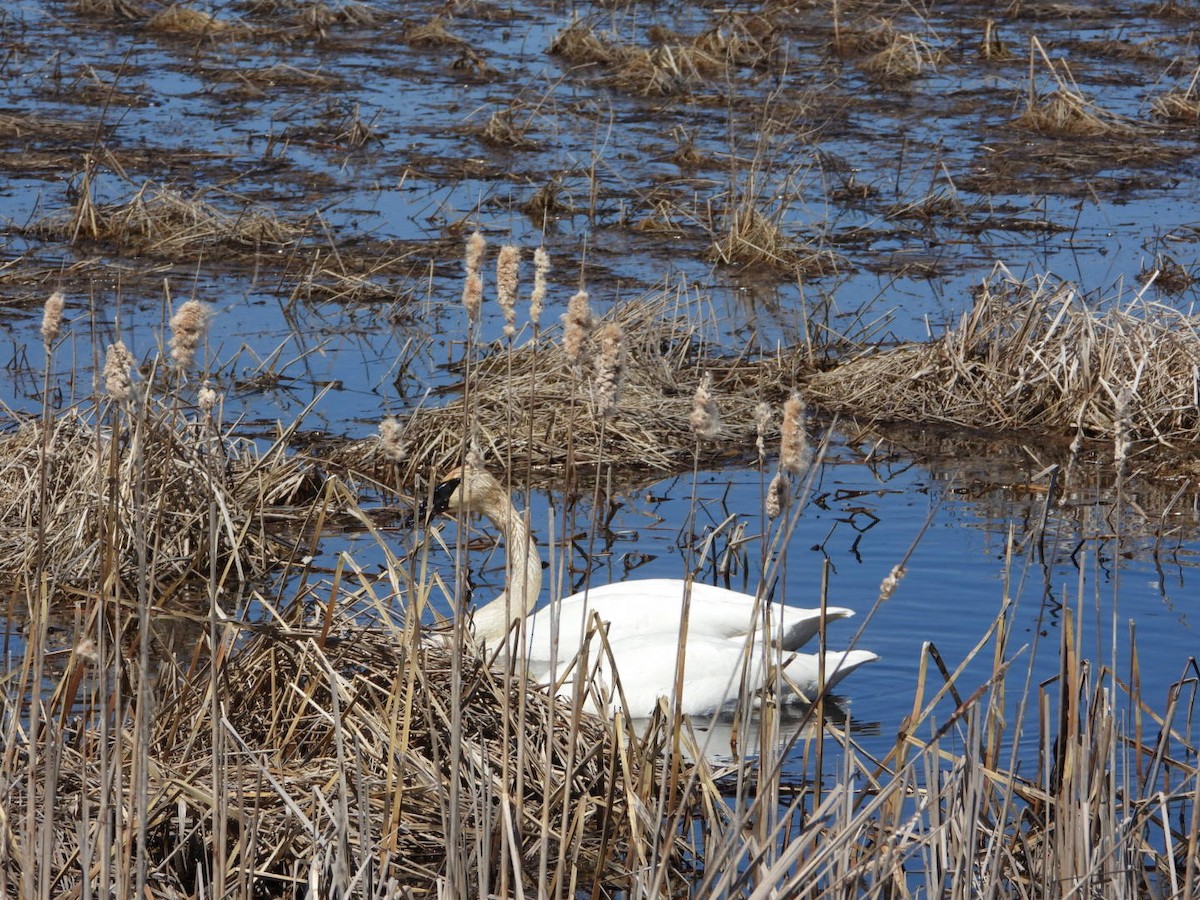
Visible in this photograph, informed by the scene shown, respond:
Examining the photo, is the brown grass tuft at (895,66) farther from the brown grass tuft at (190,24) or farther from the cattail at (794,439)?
the cattail at (794,439)

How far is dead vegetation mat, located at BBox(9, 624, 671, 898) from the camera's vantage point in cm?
379

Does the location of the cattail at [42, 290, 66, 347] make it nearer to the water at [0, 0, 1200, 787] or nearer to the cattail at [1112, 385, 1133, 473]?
the water at [0, 0, 1200, 787]

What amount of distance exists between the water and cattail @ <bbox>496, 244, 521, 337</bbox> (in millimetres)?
1298

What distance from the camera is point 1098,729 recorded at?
11.3 feet

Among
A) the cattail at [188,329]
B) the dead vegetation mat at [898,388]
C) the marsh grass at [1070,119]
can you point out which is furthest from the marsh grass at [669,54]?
the cattail at [188,329]

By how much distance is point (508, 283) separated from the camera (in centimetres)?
314

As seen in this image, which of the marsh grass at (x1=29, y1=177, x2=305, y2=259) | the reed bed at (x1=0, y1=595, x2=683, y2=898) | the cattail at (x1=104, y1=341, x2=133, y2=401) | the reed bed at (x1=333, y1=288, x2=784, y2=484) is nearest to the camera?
the cattail at (x1=104, y1=341, x2=133, y2=401)

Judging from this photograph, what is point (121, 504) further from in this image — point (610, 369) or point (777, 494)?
point (777, 494)

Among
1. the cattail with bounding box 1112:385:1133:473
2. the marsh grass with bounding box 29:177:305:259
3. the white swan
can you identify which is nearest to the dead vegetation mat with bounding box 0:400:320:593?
the white swan

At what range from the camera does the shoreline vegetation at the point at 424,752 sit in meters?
3.22

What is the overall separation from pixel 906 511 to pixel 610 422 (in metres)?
1.37

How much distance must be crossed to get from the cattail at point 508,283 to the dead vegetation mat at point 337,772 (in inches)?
26.6

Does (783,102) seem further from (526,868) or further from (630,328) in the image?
(526,868)

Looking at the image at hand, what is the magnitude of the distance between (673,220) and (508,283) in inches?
367
